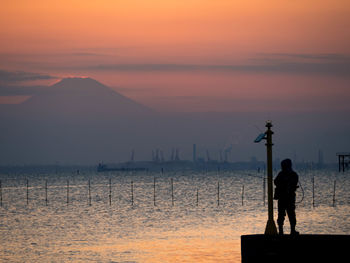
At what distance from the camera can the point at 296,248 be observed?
58.1ft

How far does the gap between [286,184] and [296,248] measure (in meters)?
2.83

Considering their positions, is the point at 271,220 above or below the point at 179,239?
above

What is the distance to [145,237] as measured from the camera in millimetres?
46875

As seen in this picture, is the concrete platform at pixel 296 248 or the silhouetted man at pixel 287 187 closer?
the concrete platform at pixel 296 248

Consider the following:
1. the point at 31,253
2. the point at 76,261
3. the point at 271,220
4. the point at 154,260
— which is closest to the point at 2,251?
the point at 31,253

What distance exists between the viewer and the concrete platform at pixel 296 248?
17.4 meters

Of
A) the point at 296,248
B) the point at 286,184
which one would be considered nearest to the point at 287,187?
the point at 286,184

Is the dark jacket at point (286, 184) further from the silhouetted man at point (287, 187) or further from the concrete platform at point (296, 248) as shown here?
the concrete platform at point (296, 248)

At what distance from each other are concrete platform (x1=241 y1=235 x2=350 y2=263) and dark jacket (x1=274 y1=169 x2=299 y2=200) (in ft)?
6.76

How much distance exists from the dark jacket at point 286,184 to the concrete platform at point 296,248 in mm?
2060

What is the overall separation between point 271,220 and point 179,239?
23.5m

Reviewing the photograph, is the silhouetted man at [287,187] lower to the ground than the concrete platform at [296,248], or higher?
higher

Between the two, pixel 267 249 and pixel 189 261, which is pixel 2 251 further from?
pixel 267 249

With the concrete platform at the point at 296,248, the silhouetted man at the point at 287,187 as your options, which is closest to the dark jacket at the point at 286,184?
the silhouetted man at the point at 287,187
